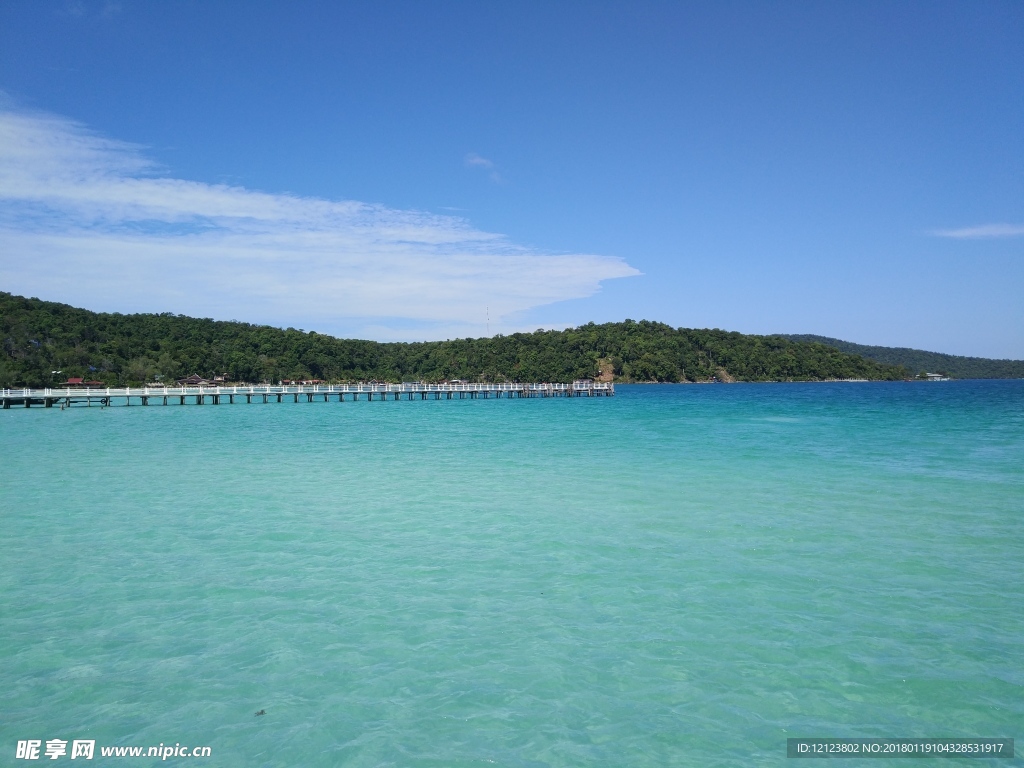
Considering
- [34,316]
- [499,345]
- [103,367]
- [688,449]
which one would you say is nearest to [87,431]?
[688,449]

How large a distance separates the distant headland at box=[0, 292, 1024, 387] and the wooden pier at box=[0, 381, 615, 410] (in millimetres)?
16049

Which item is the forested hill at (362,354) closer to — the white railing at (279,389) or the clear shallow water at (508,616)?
the white railing at (279,389)

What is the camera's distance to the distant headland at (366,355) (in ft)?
292

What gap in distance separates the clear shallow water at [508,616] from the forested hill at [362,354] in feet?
260

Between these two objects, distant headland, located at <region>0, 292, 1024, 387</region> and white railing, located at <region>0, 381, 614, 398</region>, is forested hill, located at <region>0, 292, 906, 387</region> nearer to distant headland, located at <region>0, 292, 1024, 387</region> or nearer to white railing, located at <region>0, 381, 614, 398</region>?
distant headland, located at <region>0, 292, 1024, 387</region>

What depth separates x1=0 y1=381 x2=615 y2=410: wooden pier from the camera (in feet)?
166

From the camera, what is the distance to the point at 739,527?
11266 mm

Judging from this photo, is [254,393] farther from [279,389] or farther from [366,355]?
[366,355]

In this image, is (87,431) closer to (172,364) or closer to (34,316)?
(172,364)

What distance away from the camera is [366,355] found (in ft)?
431

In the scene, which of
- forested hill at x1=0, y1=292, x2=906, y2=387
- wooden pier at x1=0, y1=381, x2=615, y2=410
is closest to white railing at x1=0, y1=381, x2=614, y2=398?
wooden pier at x1=0, y1=381, x2=615, y2=410

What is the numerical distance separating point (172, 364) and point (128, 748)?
102m

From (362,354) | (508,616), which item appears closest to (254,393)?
(508,616)

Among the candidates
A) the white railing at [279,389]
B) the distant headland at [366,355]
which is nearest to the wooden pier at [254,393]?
the white railing at [279,389]
